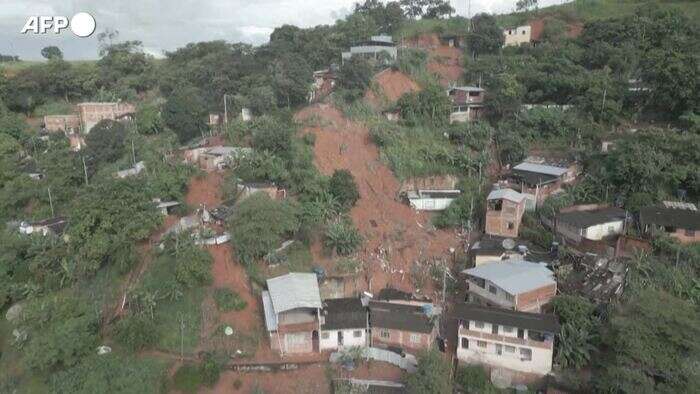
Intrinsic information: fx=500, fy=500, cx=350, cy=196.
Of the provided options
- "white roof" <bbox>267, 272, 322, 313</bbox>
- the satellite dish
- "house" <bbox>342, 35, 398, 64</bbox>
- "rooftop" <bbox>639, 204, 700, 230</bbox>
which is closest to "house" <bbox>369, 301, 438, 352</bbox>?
"white roof" <bbox>267, 272, 322, 313</bbox>

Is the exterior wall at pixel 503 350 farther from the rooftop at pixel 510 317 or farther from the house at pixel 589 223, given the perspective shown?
the house at pixel 589 223

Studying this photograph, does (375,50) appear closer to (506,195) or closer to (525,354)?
(506,195)

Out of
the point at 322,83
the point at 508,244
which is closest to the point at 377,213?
the point at 508,244

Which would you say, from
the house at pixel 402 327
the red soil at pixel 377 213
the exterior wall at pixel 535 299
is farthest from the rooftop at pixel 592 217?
the house at pixel 402 327

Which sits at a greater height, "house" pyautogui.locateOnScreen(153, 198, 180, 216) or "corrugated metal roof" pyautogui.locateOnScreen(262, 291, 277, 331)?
"house" pyautogui.locateOnScreen(153, 198, 180, 216)

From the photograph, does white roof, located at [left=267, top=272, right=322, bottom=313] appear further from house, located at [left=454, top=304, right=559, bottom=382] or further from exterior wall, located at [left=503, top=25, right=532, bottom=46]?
exterior wall, located at [left=503, top=25, right=532, bottom=46]

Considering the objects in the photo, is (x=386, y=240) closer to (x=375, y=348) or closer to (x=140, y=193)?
(x=375, y=348)
